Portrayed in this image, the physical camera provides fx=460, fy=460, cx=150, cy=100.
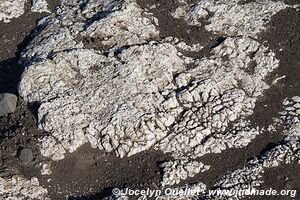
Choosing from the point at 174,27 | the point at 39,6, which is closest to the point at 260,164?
the point at 174,27

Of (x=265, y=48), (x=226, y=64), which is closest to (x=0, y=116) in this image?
(x=226, y=64)

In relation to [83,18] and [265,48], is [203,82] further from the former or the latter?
[83,18]

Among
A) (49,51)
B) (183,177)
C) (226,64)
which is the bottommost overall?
(183,177)

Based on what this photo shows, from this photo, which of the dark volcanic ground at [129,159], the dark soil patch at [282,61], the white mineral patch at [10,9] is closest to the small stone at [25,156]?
the dark volcanic ground at [129,159]

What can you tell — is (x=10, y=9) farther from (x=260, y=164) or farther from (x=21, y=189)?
(x=260, y=164)

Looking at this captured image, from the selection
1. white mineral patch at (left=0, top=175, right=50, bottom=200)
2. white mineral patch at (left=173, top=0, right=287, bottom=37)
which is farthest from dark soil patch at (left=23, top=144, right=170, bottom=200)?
white mineral patch at (left=173, top=0, right=287, bottom=37)

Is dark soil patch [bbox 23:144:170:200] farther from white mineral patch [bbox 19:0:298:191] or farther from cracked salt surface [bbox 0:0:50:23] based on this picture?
cracked salt surface [bbox 0:0:50:23]
